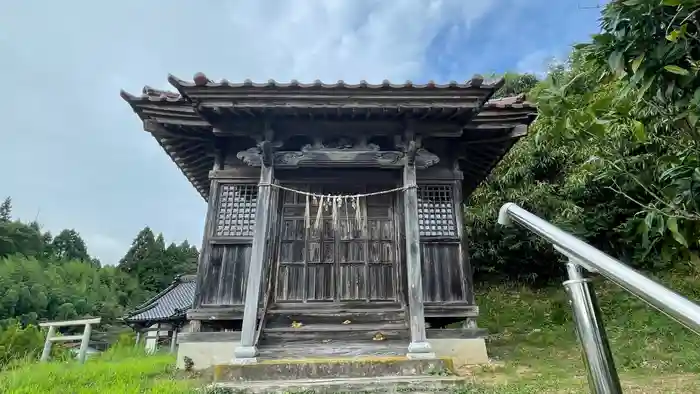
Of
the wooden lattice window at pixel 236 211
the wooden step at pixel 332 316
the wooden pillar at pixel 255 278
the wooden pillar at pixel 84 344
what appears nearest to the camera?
the wooden pillar at pixel 255 278

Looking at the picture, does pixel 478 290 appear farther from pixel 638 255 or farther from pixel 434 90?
pixel 434 90

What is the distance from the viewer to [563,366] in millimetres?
6316

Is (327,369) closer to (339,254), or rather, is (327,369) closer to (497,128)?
(339,254)

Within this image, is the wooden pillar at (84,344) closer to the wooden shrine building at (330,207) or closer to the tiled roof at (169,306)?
the wooden shrine building at (330,207)

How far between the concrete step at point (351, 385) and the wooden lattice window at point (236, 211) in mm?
2713

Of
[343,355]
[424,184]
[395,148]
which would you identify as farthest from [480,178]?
[343,355]

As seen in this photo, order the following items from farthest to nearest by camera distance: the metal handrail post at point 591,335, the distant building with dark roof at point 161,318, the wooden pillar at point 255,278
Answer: the distant building with dark roof at point 161,318, the wooden pillar at point 255,278, the metal handrail post at point 591,335

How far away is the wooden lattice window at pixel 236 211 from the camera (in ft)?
23.4

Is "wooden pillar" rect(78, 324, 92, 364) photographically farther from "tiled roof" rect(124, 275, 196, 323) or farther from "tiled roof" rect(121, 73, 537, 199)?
"tiled roof" rect(124, 275, 196, 323)

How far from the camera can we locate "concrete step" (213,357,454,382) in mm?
5059

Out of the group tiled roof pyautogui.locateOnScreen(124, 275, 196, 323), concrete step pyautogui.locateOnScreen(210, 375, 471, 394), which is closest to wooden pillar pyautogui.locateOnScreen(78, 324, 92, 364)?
concrete step pyautogui.locateOnScreen(210, 375, 471, 394)

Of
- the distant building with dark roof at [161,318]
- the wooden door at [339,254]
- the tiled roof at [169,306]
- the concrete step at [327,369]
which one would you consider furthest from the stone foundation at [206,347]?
the distant building with dark roof at [161,318]

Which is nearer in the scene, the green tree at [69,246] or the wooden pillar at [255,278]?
the wooden pillar at [255,278]

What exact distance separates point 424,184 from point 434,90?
69.6 inches
